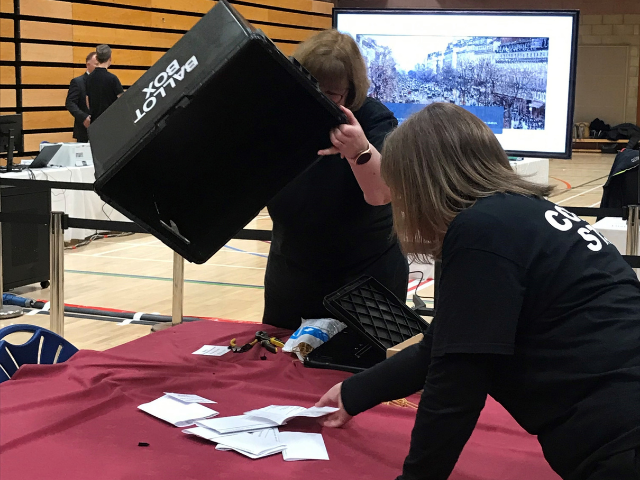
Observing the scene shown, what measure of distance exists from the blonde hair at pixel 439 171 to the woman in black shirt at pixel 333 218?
70cm

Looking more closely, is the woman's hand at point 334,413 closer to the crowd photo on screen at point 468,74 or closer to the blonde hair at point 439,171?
the blonde hair at point 439,171

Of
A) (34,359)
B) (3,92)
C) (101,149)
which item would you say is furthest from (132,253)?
(101,149)

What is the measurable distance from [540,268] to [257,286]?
4779 millimetres

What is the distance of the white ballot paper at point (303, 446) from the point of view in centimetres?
148

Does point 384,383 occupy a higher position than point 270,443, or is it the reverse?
point 384,383

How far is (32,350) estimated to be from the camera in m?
2.07

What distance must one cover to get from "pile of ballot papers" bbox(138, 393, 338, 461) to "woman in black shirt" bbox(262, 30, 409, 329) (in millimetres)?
585

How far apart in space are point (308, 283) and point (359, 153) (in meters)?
0.48

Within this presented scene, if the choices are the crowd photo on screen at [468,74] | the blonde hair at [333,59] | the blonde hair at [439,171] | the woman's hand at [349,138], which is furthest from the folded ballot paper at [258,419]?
the crowd photo on screen at [468,74]

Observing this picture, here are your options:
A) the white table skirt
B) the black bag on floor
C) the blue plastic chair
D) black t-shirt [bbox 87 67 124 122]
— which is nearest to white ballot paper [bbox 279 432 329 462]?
the blue plastic chair

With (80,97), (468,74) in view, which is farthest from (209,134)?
(80,97)

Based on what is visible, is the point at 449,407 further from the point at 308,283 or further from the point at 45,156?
the point at 45,156

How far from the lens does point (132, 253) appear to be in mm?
7180

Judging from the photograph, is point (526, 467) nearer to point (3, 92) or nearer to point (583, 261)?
point (583, 261)
